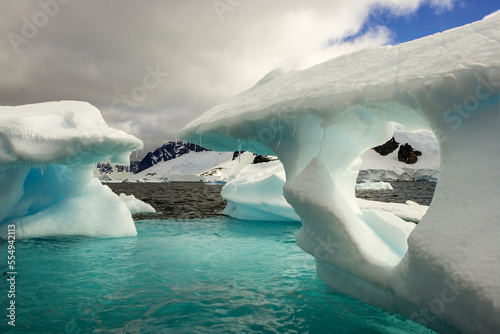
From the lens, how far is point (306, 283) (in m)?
5.66

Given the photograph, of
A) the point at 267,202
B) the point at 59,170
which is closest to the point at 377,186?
the point at 267,202

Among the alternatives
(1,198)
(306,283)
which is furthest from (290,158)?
(1,198)

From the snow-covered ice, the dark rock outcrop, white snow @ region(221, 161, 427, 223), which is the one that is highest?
the dark rock outcrop

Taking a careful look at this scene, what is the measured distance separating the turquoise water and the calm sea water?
13 millimetres

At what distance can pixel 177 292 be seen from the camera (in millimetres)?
5148

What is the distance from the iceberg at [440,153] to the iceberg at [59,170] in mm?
4699

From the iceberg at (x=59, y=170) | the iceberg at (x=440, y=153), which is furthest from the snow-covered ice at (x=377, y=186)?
the iceberg at (x=440, y=153)

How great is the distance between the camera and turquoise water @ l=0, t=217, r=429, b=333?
401 centimetres

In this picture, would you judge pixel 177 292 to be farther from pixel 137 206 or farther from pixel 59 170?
pixel 137 206

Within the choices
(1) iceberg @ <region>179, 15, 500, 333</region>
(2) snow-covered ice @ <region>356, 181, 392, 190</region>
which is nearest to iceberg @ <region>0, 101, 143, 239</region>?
(1) iceberg @ <region>179, 15, 500, 333</region>

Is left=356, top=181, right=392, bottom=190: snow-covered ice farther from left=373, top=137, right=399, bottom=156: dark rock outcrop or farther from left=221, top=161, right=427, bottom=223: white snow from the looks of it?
left=373, top=137, right=399, bottom=156: dark rock outcrop

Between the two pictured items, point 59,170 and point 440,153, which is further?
point 59,170

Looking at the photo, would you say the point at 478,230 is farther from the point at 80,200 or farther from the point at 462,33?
the point at 80,200

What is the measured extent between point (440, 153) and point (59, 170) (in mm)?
11325
